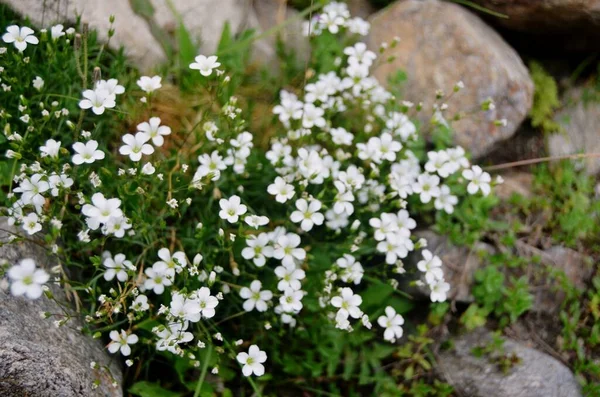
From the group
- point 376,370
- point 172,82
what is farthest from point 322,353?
point 172,82

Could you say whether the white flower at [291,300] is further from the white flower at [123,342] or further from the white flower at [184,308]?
the white flower at [123,342]

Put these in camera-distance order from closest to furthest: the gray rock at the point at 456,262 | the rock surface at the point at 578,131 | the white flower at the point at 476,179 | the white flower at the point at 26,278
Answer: the white flower at the point at 26,278
the white flower at the point at 476,179
the gray rock at the point at 456,262
the rock surface at the point at 578,131

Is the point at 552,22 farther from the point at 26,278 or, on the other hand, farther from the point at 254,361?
the point at 26,278

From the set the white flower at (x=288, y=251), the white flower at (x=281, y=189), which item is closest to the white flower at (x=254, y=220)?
the white flower at (x=288, y=251)

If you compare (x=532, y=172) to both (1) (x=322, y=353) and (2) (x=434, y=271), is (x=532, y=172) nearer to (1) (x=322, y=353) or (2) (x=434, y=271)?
(2) (x=434, y=271)

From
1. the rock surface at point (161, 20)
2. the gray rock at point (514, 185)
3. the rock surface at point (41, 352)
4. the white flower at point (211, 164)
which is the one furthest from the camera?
the gray rock at point (514, 185)

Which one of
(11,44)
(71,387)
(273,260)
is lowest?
(273,260)

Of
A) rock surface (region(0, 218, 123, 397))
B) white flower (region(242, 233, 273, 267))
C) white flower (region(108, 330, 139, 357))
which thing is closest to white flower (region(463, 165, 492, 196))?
white flower (region(242, 233, 273, 267))
